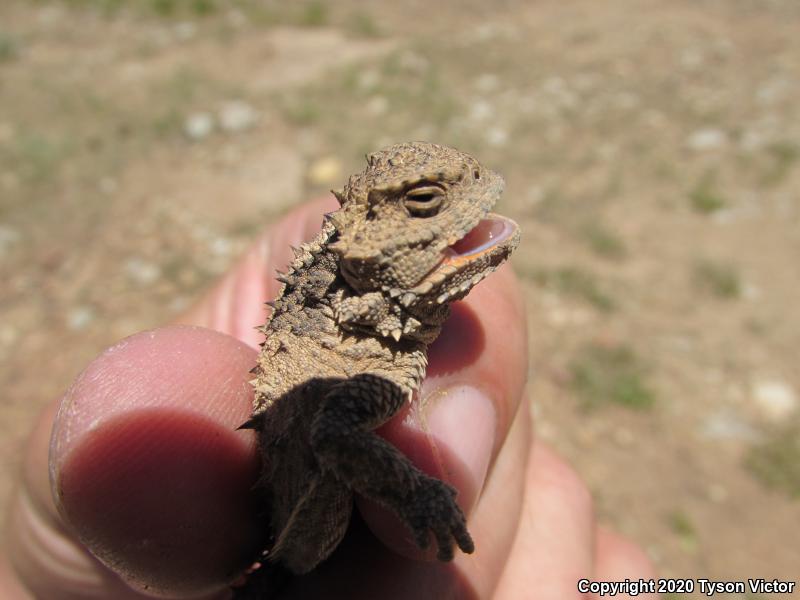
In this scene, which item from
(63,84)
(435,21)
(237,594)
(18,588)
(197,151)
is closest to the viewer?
(237,594)

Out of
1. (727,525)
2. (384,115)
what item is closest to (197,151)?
(384,115)

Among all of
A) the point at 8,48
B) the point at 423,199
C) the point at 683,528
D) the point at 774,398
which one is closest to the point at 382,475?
the point at 423,199

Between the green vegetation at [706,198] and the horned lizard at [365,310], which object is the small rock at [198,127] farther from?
the horned lizard at [365,310]

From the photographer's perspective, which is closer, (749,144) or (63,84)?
(749,144)

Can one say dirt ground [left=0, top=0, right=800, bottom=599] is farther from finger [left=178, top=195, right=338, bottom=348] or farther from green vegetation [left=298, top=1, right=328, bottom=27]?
finger [left=178, top=195, right=338, bottom=348]

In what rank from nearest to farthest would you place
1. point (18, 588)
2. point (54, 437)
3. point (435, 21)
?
point (54, 437), point (18, 588), point (435, 21)

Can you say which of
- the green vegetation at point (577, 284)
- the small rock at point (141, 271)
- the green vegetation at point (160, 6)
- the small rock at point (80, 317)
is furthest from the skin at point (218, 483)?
the green vegetation at point (160, 6)

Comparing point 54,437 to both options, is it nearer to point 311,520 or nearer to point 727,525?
point 311,520

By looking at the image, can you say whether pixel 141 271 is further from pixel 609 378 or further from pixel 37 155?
pixel 609 378
